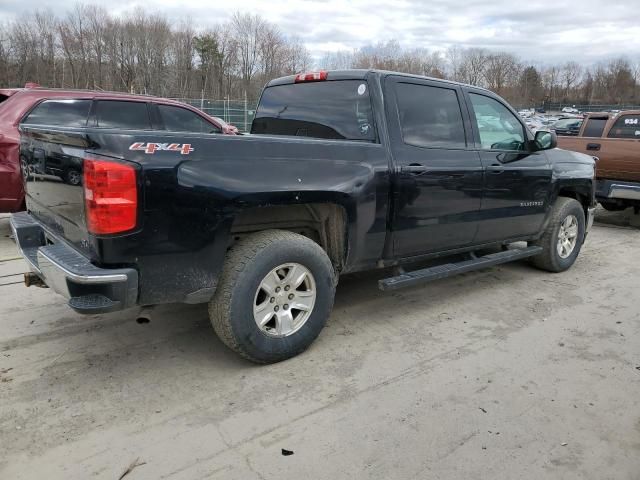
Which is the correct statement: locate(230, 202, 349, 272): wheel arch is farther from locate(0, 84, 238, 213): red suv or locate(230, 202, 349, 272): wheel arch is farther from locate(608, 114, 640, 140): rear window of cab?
locate(608, 114, 640, 140): rear window of cab

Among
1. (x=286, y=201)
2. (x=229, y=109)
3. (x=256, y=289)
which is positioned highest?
(x=229, y=109)

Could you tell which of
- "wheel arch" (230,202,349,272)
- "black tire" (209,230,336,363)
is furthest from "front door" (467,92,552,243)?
"black tire" (209,230,336,363)

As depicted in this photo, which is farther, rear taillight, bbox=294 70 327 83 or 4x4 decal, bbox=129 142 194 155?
rear taillight, bbox=294 70 327 83

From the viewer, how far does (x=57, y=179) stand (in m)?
3.14

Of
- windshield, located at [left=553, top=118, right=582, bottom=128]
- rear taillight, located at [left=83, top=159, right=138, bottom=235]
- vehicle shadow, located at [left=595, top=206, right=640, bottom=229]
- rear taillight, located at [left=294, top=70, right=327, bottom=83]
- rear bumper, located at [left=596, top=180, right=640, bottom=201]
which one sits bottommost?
vehicle shadow, located at [left=595, top=206, right=640, bottom=229]

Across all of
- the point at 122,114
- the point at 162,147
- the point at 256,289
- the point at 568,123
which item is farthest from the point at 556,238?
the point at 568,123

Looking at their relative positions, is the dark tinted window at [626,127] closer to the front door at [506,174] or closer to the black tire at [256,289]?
the front door at [506,174]

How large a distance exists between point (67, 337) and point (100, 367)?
1.95 feet

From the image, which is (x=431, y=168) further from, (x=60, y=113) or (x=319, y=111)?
(x=60, y=113)

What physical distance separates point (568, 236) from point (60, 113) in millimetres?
6288

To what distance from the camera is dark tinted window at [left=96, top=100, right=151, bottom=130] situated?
6.87 m

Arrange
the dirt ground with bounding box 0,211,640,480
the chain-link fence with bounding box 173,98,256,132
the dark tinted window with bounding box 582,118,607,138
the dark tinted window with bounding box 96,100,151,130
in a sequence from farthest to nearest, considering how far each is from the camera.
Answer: the chain-link fence with bounding box 173,98,256,132 < the dark tinted window with bounding box 582,118,607,138 < the dark tinted window with bounding box 96,100,151,130 < the dirt ground with bounding box 0,211,640,480

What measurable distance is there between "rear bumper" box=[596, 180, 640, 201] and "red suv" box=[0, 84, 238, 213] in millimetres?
6355

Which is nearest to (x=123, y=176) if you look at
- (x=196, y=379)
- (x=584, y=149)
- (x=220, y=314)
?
(x=220, y=314)
